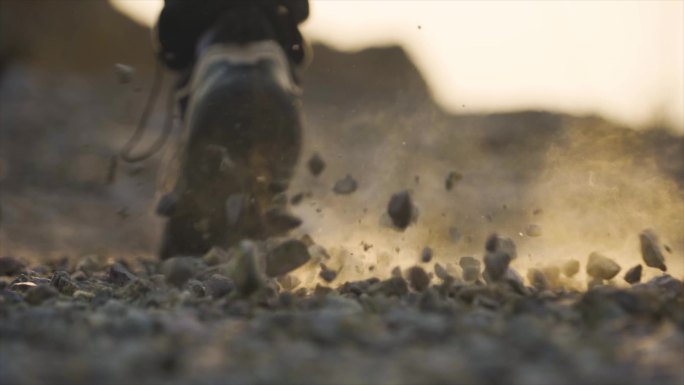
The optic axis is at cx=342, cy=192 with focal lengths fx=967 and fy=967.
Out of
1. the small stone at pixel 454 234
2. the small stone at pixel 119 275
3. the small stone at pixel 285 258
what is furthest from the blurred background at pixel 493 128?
the small stone at pixel 119 275

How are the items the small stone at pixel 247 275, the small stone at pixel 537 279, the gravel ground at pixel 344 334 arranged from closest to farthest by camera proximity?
1. the gravel ground at pixel 344 334
2. the small stone at pixel 247 275
3. the small stone at pixel 537 279

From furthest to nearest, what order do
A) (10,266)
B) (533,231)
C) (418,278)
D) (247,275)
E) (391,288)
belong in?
(10,266), (533,231), (418,278), (391,288), (247,275)

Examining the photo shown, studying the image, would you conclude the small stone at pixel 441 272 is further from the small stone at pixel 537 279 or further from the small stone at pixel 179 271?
the small stone at pixel 179 271

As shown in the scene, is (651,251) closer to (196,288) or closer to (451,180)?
(451,180)

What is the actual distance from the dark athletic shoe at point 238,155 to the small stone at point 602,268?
73cm

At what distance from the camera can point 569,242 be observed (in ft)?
6.87

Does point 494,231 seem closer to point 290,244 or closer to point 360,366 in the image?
point 290,244

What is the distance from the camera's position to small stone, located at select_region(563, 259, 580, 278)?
2.00 m

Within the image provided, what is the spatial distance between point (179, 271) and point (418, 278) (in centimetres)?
52

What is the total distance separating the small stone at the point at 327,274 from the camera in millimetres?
2073

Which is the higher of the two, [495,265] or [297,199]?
[297,199]

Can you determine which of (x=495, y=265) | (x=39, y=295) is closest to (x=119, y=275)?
(x=39, y=295)

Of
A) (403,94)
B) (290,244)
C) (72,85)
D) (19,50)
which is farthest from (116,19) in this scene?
(290,244)

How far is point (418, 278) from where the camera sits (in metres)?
1.88
